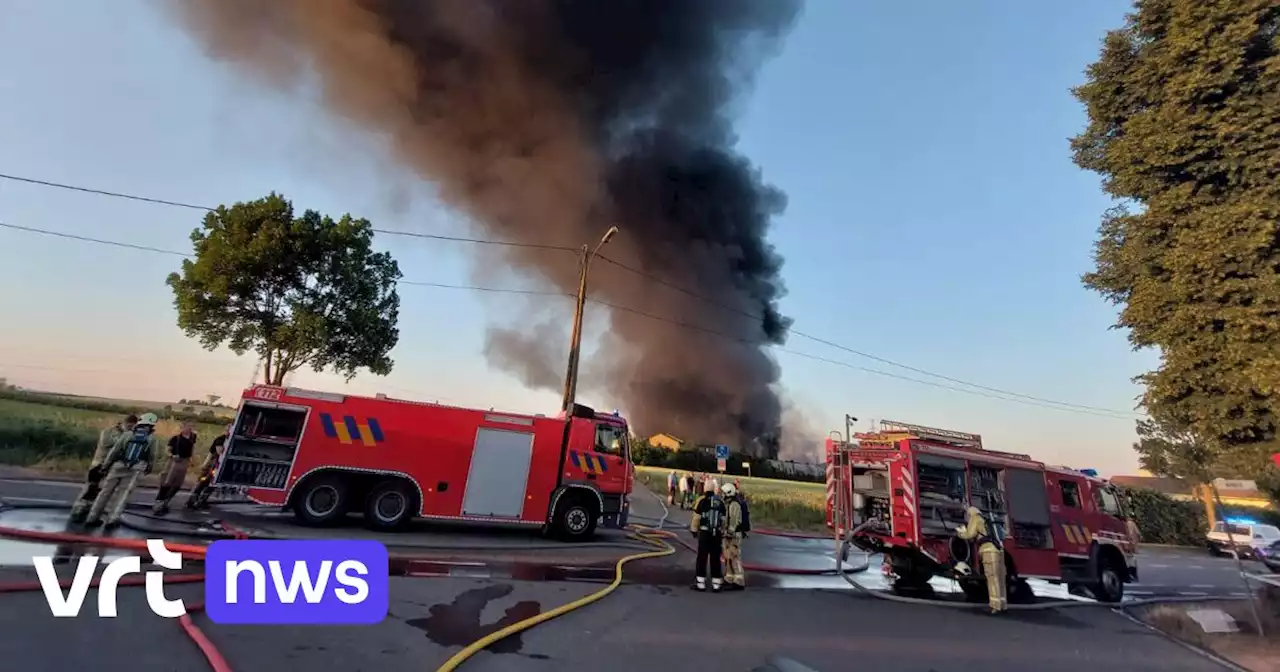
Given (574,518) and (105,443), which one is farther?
(574,518)

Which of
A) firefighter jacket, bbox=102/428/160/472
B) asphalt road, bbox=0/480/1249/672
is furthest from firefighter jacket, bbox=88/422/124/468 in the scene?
asphalt road, bbox=0/480/1249/672

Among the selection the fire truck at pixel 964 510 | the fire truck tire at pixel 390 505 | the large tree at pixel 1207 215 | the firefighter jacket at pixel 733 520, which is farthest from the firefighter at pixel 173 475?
the large tree at pixel 1207 215

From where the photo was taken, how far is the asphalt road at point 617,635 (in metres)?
3.57

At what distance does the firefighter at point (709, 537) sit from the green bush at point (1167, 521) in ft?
98.3

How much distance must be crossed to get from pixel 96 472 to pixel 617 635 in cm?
728

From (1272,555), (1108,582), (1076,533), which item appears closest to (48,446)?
(1076,533)

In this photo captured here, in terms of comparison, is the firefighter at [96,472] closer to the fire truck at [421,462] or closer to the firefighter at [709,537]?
the fire truck at [421,462]

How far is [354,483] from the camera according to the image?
31.0 ft

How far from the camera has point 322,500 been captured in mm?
9172

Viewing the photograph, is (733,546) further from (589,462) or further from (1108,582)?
(1108,582)

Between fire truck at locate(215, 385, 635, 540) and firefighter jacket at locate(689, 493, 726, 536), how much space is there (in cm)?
338

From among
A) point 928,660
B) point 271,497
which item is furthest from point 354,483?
point 928,660

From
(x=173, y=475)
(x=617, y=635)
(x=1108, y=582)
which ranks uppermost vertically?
(x=173, y=475)

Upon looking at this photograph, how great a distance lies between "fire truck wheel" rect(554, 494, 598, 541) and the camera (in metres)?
10.3
